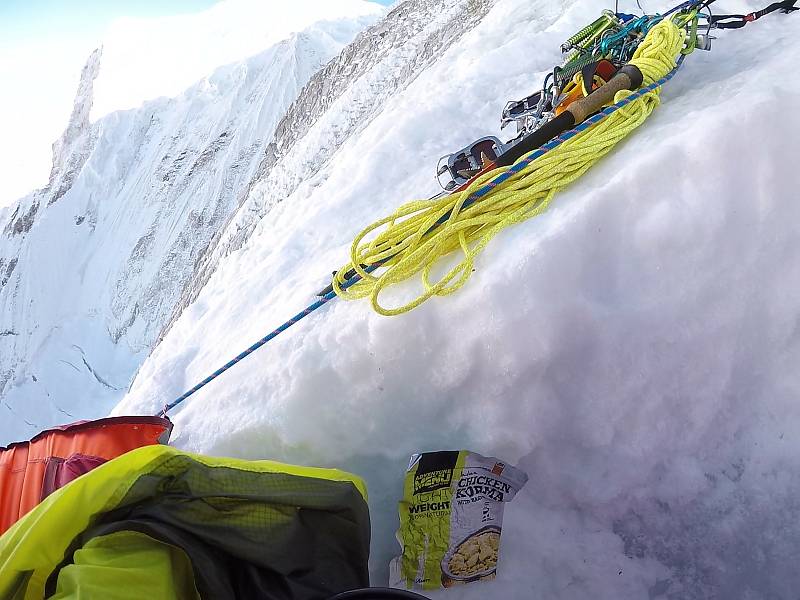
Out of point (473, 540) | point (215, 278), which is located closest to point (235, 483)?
point (473, 540)

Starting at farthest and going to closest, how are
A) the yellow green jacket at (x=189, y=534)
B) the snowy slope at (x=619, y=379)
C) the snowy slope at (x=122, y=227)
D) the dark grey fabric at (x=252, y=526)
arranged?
the snowy slope at (x=122, y=227), the snowy slope at (x=619, y=379), the dark grey fabric at (x=252, y=526), the yellow green jacket at (x=189, y=534)

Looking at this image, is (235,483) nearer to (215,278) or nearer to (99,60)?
(215,278)

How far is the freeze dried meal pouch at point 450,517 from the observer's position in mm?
1276

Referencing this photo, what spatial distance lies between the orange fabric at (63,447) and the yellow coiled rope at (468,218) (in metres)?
0.65

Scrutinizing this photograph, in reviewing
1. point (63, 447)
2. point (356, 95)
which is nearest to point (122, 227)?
point (356, 95)

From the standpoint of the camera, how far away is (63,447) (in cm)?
146

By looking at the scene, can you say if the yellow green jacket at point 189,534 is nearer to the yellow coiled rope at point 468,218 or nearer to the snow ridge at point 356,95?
the yellow coiled rope at point 468,218

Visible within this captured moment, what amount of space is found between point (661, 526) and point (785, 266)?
0.69 meters

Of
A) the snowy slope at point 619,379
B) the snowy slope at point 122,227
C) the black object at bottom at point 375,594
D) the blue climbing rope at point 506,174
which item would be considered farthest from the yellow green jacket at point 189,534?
the snowy slope at point 122,227

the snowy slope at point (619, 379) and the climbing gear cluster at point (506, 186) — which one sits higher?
the climbing gear cluster at point (506, 186)

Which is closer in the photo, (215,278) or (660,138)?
(660,138)

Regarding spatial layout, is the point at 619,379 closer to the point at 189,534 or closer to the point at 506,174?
the point at 506,174

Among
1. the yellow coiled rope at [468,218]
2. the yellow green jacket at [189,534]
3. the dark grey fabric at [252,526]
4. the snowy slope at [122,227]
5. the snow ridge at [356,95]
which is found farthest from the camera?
the snowy slope at [122,227]

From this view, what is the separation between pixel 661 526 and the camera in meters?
1.40
